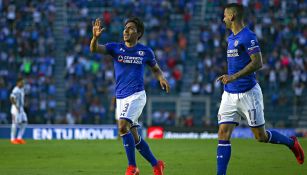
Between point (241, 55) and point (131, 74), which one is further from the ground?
point (241, 55)

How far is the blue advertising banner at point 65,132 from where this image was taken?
31172 millimetres

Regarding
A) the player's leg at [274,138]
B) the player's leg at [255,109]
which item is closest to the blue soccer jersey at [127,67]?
the player's leg at [255,109]

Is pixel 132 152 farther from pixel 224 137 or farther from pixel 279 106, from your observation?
pixel 279 106

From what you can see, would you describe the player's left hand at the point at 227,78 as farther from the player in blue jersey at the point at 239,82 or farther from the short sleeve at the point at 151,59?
the short sleeve at the point at 151,59

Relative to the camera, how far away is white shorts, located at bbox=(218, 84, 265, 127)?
11773mm

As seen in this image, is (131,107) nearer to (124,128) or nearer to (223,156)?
(124,128)

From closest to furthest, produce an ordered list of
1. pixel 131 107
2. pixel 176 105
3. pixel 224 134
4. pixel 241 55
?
pixel 224 134 → pixel 241 55 → pixel 131 107 → pixel 176 105

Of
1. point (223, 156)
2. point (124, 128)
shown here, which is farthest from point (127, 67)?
point (223, 156)

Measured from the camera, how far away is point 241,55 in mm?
11773

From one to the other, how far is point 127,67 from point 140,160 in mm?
4854

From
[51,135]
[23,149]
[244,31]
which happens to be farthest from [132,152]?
[51,135]

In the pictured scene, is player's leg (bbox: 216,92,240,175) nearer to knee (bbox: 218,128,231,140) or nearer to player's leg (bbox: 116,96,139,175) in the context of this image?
knee (bbox: 218,128,231,140)

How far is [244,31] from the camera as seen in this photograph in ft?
38.5

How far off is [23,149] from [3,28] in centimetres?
1686
